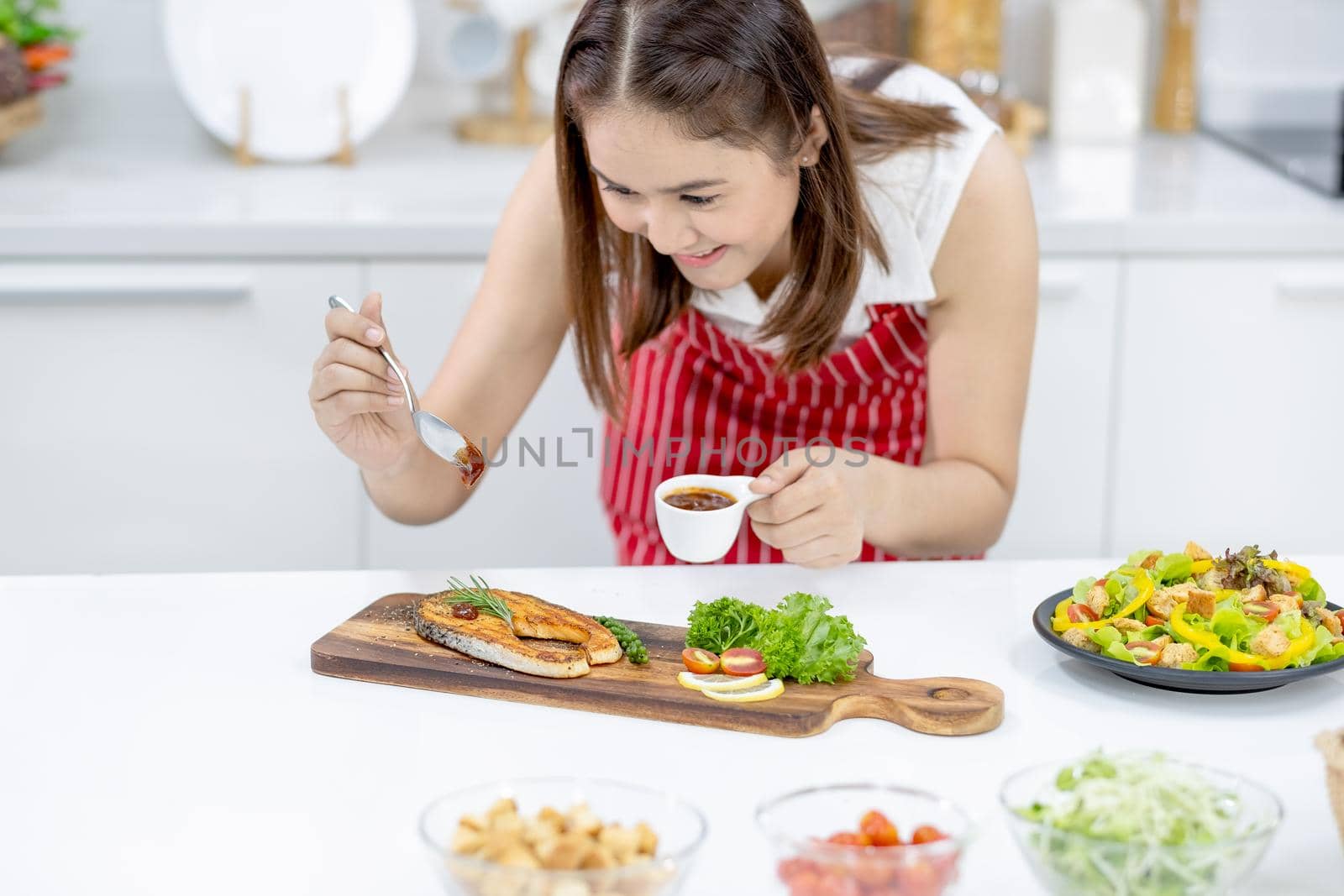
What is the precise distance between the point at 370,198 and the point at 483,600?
4.14 ft

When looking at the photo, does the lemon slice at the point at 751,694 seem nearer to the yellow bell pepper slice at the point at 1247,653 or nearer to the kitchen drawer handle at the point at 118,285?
the yellow bell pepper slice at the point at 1247,653

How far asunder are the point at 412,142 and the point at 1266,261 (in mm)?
1493

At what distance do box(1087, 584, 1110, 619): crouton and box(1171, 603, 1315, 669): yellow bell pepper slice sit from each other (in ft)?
0.25

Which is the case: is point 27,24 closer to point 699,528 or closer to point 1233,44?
point 699,528

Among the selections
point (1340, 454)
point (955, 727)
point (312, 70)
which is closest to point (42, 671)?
point (955, 727)

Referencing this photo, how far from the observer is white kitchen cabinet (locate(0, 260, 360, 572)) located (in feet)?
7.41

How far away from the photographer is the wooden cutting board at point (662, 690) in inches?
44.9

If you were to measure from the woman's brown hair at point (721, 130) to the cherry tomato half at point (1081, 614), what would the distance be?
1.56 feet

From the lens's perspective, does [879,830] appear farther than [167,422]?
No

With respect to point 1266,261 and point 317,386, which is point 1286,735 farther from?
point 1266,261

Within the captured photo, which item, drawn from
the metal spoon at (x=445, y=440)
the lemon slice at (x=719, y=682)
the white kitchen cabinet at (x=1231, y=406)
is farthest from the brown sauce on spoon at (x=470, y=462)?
the white kitchen cabinet at (x=1231, y=406)

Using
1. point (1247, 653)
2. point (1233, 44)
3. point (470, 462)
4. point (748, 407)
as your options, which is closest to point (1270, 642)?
point (1247, 653)

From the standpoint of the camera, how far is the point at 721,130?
54.2 inches

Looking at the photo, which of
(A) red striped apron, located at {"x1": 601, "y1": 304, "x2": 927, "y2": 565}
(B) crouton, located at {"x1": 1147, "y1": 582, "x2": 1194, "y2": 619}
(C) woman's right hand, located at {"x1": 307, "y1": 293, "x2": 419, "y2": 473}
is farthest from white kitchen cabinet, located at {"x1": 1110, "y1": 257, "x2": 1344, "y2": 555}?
(C) woman's right hand, located at {"x1": 307, "y1": 293, "x2": 419, "y2": 473}
